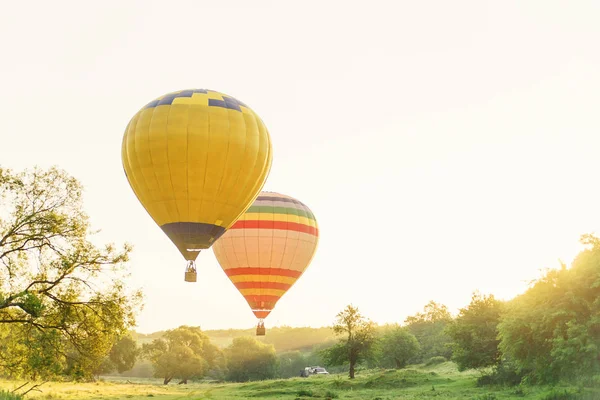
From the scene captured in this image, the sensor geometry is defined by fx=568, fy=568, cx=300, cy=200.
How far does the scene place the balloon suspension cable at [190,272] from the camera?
113ft

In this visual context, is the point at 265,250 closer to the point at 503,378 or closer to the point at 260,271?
the point at 260,271

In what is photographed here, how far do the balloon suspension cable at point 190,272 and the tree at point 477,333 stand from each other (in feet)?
94.8

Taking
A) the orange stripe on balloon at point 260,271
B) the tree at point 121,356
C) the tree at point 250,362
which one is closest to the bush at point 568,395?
the orange stripe on balloon at point 260,271

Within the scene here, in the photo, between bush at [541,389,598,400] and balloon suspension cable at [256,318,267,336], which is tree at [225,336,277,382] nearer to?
balloon suspension cable at [256,318,267,336]

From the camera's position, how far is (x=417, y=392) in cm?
4341

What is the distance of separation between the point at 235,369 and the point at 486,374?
224ft

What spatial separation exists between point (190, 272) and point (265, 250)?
1583 centimetres

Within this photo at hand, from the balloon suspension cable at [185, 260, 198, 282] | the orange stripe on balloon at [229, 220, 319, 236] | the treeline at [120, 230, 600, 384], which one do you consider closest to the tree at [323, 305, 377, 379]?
the treeline at [120, 230, 600, 384]

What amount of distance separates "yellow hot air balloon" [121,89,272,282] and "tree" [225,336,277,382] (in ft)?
257

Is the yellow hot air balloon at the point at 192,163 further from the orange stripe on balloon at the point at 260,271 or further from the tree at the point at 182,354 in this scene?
the tree at the point at 182,354

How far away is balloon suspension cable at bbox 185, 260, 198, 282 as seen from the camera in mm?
34469

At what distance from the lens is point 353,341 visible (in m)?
75.1

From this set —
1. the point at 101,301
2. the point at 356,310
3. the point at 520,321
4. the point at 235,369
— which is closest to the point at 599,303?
the point at 520,321

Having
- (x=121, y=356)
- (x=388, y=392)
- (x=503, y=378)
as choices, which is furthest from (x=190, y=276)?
(x=121, y=356)
